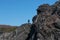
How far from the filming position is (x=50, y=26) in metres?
51.9

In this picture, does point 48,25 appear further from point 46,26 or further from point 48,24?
point 46,26

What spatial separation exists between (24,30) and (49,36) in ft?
46.7

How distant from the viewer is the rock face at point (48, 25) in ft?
164

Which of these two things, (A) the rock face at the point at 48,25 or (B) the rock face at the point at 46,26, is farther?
(B) the rock face at the point at 46,26

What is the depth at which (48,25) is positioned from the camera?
5222 centimetres

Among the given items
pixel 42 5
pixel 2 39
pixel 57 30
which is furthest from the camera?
pixel 2 39

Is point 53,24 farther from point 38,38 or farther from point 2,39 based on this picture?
point 2,39

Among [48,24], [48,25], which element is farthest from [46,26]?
[48,24]

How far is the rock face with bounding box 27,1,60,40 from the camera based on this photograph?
50.1 meters

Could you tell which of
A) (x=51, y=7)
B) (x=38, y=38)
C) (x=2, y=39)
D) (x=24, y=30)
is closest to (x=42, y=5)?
(x=51, y=7)

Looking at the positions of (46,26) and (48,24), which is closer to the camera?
(46,26)

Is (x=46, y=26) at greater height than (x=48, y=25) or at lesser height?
lesser

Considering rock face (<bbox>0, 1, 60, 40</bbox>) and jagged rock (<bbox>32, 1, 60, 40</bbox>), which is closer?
jagged rock (<bbox>32, 1, 60, 40</bbox>)

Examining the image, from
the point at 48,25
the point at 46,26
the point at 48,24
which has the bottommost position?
the point at 46,26
